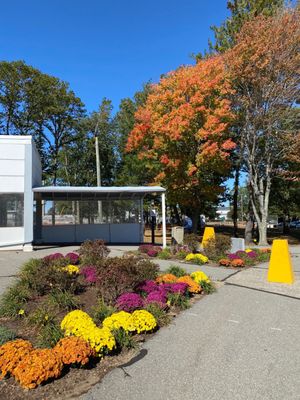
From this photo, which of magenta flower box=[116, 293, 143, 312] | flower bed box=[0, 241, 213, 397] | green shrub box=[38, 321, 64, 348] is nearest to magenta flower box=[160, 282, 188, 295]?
flower bed box=[0, 241, 213, 397]

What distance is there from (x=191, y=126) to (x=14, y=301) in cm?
1612

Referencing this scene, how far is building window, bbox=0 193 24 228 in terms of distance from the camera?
17.1 m

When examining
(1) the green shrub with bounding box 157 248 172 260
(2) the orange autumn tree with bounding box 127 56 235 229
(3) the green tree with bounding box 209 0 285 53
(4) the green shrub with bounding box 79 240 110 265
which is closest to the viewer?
(4) the green shrub with bounding box 79 240 110 265

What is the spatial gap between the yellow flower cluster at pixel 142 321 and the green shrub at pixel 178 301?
138cm

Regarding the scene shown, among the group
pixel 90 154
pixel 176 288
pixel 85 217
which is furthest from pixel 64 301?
pixel 90 154

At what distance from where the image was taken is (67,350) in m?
4.26

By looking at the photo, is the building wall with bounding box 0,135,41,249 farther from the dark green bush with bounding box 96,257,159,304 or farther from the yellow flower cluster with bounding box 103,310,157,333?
the yellow flower cluster with bounding box 103,310,157,333

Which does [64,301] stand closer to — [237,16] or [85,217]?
[85,217]

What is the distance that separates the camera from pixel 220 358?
15.2 feet

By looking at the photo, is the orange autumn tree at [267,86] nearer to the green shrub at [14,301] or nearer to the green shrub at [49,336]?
the green shrub at [14,301]

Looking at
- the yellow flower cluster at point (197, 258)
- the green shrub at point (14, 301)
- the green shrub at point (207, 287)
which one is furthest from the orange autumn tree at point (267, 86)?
the green shrub at point (14, 301)

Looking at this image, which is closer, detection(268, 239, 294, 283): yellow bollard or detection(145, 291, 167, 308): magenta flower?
detection(145, 291, 167, 308): magenta flower

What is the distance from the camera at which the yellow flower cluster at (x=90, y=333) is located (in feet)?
15.1

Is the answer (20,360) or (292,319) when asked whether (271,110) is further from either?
(20,360)
